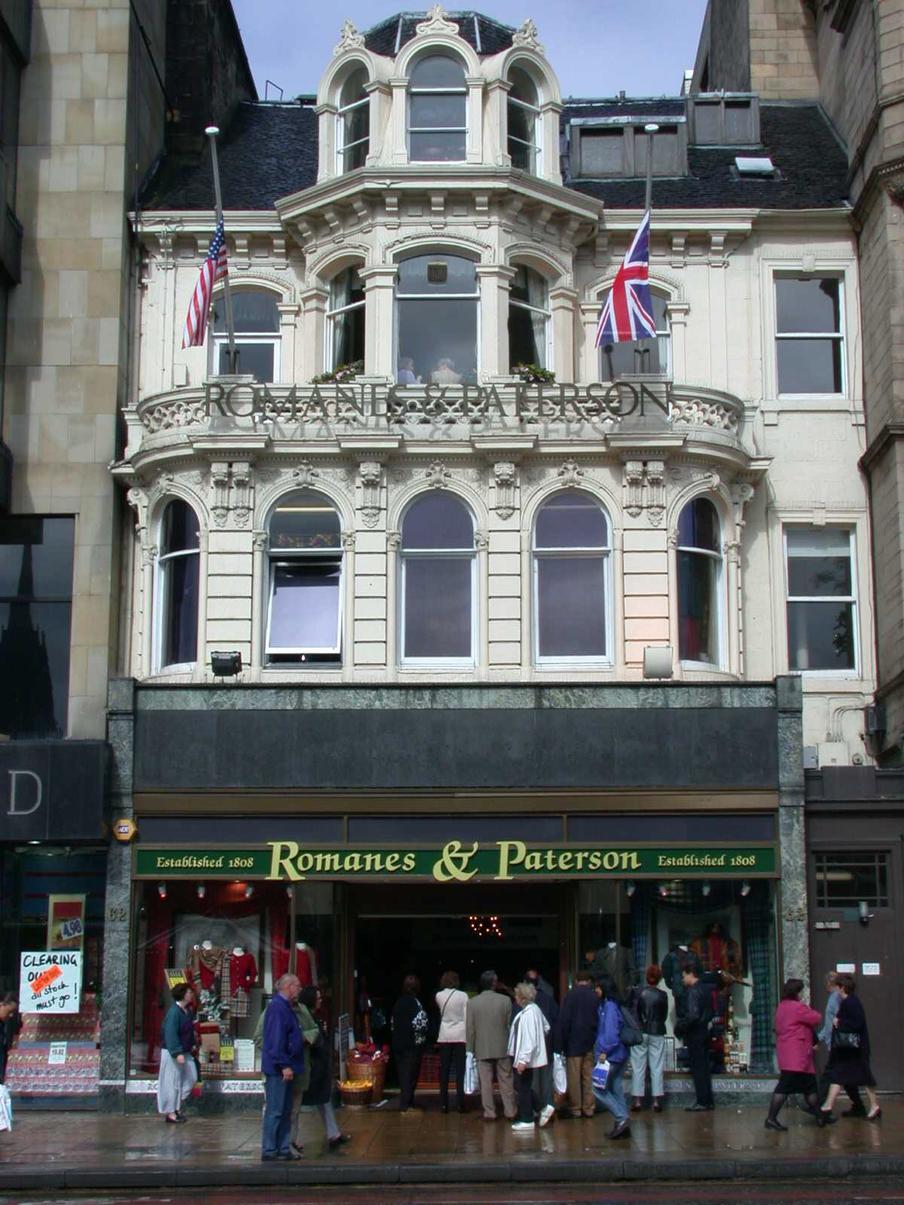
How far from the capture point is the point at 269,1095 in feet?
57.5

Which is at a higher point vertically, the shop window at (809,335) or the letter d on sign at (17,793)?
the shop window at (809,335)

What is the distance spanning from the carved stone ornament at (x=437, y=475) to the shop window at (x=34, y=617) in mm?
5381

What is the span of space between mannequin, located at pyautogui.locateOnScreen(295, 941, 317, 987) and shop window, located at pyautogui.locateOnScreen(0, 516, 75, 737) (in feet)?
16.7

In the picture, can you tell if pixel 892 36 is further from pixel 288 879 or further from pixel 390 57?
pixel 288 879

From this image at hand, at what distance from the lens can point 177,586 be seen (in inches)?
978

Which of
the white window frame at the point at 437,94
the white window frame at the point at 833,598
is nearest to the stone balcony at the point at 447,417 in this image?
the white window frame at the point at 833,598

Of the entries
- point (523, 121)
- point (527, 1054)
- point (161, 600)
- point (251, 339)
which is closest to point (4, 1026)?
point (527, 1054)

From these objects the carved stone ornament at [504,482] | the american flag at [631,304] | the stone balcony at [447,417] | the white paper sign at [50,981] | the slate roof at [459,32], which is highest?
the slate roof at [459,32]

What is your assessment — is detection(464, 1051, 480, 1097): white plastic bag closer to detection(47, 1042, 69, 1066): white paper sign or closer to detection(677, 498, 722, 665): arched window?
detection(47, 1042, 69, 1066): white paper sign

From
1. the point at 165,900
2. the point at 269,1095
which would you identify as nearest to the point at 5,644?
the point at 165,900

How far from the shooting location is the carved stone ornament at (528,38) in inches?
1053

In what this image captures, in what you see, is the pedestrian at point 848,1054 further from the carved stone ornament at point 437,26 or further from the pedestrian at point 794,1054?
the carved stone ornament at point 437,26

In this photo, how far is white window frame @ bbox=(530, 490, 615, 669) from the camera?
24.1 metres

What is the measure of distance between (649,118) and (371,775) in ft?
42.6
